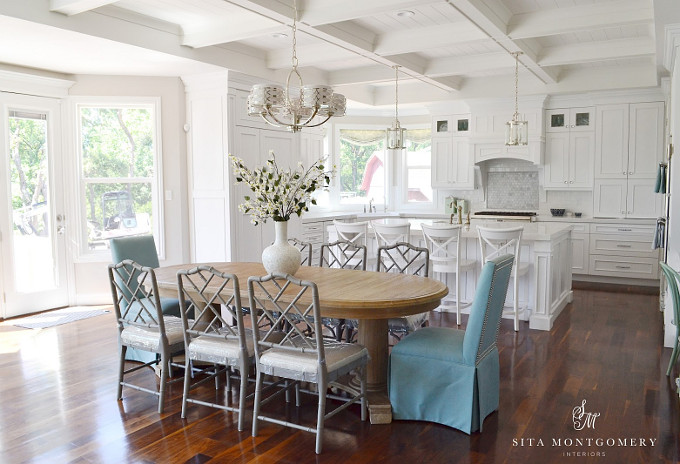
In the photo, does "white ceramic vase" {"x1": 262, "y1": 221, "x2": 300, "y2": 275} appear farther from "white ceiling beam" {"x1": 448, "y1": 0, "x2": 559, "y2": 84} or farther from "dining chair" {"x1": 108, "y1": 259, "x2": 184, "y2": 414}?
"white ceiling beam" {"x1": 448, "y1": 0, "x2": 559, "y2": 84}

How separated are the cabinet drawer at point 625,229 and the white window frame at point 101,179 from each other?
5.64 meters

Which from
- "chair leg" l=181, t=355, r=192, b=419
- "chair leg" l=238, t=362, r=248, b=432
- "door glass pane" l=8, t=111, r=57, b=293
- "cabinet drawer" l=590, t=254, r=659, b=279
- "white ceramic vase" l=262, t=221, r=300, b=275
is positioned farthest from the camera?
"cabinet drawer" l=590, t=254, r=659, b=279

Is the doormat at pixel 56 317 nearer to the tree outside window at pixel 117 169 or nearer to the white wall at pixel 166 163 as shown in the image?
the white wall at pixel 166 163

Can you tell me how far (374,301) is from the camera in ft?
9.96

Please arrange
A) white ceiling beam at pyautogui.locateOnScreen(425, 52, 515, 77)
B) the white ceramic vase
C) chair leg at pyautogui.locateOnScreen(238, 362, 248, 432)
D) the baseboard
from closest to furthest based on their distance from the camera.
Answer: chair leg at pyautogui.locateOnScreen(238, 362, 248, 432) < the white ceramic vase < white ceiling beam at pyautogui.locateOnScreen(425, 52, 515, 77) < the baseboard

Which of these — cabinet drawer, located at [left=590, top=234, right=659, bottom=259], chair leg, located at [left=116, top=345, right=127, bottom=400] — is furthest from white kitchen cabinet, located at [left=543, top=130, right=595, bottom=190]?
chair leg, located at [left=116, top=345, right=127, bottom=400]

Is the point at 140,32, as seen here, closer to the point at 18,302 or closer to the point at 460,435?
the point at 18,302

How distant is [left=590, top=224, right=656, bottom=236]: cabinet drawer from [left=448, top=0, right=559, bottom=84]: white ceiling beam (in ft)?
8.41

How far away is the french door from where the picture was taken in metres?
5.83

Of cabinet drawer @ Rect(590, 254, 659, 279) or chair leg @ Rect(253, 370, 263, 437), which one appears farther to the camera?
cabinet drawer @ Rect(590, 254, 659, 279)

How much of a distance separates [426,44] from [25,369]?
438 cm

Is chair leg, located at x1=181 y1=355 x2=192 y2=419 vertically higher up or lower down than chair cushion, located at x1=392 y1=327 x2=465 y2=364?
lower down

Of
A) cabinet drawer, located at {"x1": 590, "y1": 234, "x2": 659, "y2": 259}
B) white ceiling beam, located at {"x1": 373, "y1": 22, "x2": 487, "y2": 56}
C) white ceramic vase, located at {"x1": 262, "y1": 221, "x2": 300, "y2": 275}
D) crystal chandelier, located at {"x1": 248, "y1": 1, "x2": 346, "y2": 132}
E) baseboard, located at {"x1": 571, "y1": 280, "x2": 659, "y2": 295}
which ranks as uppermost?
white ceiling beam, located at {"x1": 373, "y1": 22, "x2": 487, "y2": 56}

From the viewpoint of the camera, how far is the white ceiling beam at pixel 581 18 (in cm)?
456
